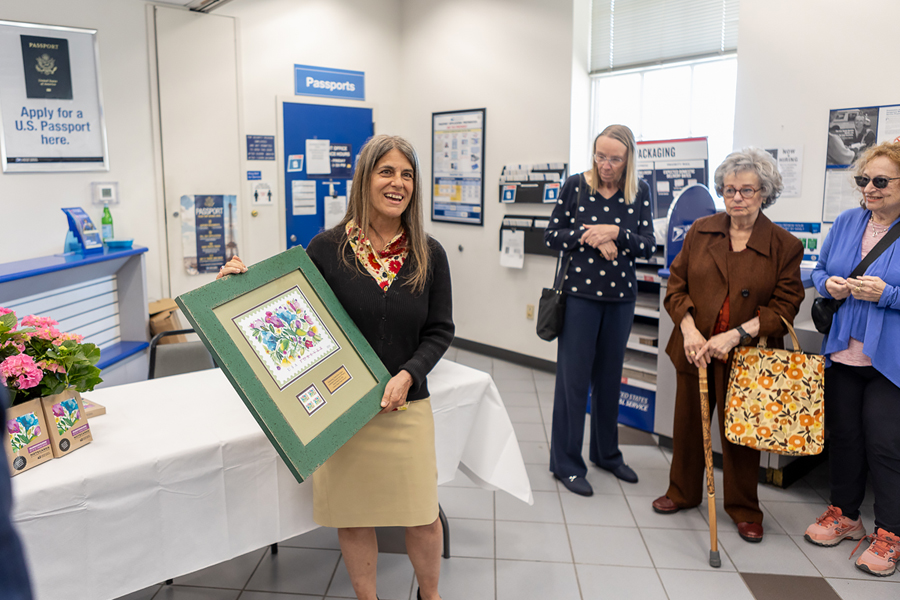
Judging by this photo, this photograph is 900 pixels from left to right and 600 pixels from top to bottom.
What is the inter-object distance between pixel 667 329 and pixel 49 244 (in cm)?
394

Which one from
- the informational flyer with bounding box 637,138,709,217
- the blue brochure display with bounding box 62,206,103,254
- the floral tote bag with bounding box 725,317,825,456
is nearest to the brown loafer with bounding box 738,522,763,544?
the floral tote bag with bounding box 725,317,825,456

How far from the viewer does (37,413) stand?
5.29 feet

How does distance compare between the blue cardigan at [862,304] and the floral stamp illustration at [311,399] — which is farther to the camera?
the blue cardigan at [862,304]

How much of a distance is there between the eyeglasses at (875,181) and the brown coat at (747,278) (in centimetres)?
31

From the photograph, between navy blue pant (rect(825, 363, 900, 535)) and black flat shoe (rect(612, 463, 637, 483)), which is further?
black flat shoe (rect(612, 463, 637, 483))

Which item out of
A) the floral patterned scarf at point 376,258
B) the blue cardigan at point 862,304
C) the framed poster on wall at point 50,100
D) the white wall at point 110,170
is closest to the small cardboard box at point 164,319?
the white wall at point 110,170

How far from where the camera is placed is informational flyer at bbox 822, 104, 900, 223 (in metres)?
3.14

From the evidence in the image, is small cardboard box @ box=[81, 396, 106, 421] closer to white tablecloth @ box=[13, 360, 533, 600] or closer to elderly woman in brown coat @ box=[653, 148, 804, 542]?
white tablecloth @ box=[13, 360, 533, 600]

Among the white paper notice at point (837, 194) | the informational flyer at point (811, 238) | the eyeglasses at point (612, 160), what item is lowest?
the informational flyer at point (811, 238)

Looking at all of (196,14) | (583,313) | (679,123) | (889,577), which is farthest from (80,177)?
(889,577)

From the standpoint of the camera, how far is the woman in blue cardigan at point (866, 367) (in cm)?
237

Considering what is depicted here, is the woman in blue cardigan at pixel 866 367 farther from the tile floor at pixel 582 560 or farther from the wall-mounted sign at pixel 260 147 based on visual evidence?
the wall-mounted sign at pixel 260 147

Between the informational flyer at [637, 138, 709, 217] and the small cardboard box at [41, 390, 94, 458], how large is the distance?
3309 mm

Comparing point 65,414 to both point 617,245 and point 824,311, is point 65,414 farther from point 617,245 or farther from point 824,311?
point 824,311
